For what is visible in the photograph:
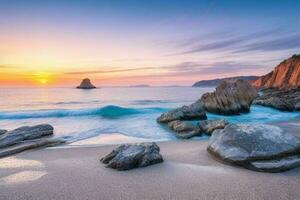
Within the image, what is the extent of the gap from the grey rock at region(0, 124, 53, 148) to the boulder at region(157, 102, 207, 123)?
18.9ft

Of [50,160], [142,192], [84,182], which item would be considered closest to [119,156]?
[84,182]

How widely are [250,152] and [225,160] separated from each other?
0.52 metres

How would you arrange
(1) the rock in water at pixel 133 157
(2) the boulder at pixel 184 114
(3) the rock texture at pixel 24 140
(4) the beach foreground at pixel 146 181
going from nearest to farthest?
(4) the beach foreground at pixel 146 181, (1) the rock in water at pixel 133 157, (3) the rock texture at pixel 24 140, (2) the boulder at pixel 184 114

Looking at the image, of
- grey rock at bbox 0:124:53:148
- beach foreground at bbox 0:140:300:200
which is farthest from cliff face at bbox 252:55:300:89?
beach foreground at bbox 0:140:300:200

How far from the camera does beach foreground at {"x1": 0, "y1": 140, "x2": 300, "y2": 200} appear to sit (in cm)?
353

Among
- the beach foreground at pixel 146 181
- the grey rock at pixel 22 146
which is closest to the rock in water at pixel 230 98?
the grey rock at pixel 22 146

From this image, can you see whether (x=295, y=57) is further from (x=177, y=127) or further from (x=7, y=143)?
(x=7, y=143)

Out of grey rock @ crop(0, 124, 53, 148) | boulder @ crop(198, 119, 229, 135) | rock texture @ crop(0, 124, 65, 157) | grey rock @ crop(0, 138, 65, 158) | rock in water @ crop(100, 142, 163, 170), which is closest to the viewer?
rock in water @ crop(100, 142, 163, 170)

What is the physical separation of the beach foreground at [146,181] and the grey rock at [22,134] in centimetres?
239

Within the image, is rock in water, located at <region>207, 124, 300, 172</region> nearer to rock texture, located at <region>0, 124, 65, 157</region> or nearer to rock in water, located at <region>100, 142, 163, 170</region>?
rock in water, located at <region>100, 142, 163, 170</region>

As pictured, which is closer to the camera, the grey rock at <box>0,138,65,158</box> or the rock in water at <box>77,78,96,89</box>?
the grey rock at <box>0,138,65,158</box>

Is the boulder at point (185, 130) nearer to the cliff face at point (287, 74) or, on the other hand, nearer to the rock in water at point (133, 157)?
the rock in water at point (133, 157)

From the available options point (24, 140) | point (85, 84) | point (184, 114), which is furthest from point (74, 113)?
point (85, 84)

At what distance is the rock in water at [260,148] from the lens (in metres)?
4.43
